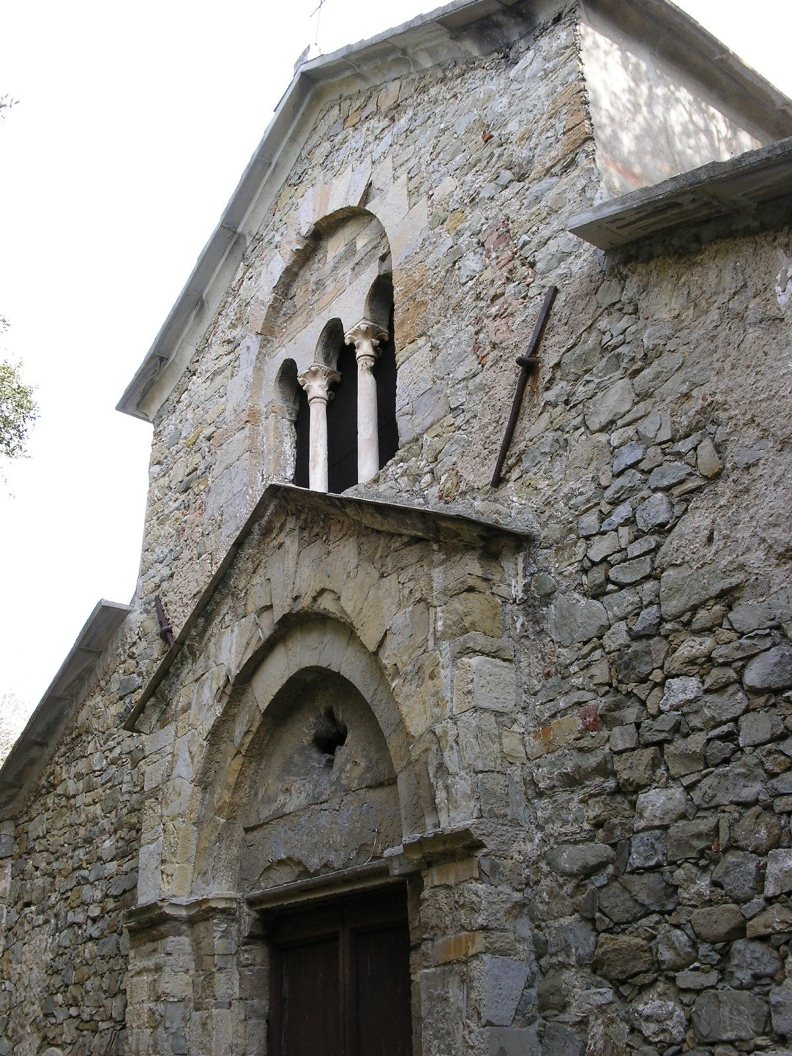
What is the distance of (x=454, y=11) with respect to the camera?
6.26 meters

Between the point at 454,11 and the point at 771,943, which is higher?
the point at 454,11

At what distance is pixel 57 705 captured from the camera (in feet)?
28.0

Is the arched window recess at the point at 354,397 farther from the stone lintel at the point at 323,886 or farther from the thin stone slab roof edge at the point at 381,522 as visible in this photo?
the stone lintel at the point at 323,886

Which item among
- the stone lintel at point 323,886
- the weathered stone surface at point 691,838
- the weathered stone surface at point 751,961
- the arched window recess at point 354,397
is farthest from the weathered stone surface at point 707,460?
the arched window recess at point 354,397

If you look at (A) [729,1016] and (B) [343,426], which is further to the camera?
(B) [343,426]

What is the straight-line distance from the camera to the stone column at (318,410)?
283 inches

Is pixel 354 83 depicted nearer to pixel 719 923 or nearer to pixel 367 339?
pixel 367 339

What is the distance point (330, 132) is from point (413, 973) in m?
5.82

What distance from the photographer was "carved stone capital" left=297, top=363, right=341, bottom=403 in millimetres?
7352

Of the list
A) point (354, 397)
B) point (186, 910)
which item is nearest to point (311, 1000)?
point (186, 910)

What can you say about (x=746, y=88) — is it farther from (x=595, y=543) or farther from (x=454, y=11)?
(x=595, y=543)

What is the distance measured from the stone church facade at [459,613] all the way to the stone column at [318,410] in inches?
0.9

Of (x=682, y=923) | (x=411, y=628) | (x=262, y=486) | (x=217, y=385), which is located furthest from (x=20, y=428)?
(x=682, y=923)

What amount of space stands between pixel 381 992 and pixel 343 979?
0.30m
